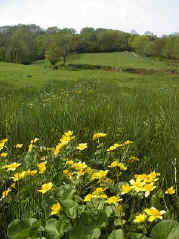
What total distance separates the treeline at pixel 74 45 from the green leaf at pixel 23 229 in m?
47.3

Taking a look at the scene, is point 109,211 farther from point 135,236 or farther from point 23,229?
point 23,229

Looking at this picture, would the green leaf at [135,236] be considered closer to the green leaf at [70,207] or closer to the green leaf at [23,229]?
the green leaf at [70,207]

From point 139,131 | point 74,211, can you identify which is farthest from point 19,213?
point 139,131

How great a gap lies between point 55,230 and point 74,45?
63157mm

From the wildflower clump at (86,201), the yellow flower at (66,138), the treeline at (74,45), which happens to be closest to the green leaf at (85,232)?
the wildflower clump at (86,201)

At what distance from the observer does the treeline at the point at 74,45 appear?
52434 mm

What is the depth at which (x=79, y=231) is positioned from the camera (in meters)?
1.21

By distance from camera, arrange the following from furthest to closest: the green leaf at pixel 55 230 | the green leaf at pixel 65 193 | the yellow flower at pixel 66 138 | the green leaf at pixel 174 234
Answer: the yellow flower at pixel 66 138 → the green leaf at pixel 65 193 → the green leaf at pixel 55 230 → the green leaf at pixel 174 234

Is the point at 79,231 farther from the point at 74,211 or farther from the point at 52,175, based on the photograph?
the point at 52,175

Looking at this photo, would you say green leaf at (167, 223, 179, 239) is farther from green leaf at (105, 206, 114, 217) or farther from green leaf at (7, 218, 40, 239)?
green leaf at (7, 218, 40, 239)

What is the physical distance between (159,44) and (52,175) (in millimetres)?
58780

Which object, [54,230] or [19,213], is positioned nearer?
[54,230]

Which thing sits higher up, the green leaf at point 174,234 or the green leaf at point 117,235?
the green leaf at point 174,234

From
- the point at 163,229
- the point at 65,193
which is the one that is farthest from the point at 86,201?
the point at 163,229
